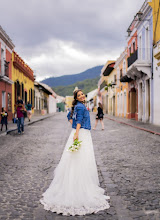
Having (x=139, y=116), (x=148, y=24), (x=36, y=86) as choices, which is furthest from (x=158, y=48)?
(x=36, y=86)

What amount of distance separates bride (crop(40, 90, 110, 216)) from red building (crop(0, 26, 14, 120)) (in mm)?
16207

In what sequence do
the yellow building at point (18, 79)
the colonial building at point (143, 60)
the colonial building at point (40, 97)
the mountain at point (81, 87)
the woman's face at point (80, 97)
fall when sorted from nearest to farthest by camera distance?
1. the woman's face at point (80, 97)
2. the colonial building at point (143, 60)
3. the yellow building at point (18, 79)
4. the colonial building at point (40, 97)
5. the mountain at point (81, 87)

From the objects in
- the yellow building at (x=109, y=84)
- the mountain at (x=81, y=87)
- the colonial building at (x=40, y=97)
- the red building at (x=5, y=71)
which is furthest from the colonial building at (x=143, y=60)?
the mountain at (x=81, y=87)

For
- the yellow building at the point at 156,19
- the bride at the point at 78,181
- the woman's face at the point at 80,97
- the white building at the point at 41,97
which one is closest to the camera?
the bride at the point at 78,181

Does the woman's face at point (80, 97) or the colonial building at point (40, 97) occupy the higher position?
the colonial building at point (40, 97)

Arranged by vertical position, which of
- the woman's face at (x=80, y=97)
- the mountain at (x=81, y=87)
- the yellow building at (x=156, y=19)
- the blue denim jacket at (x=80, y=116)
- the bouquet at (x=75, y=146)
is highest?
the mountain at (x=81, y=87)

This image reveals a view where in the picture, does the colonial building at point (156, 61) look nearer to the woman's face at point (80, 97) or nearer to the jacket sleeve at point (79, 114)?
the woman's face at point (80, 97)

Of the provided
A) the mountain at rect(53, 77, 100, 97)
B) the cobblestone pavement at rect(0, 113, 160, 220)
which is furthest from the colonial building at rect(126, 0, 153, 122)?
the mountain at rect(53, 77, 100, 97)

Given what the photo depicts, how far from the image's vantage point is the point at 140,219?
9.56 ft

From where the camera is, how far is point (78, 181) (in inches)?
133

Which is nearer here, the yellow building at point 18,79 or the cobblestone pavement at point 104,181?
the cobblestone pavement at point 104,181

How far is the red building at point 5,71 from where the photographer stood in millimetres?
19734

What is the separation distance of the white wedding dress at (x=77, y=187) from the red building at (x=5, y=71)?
1629cm

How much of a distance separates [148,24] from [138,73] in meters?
3.81
